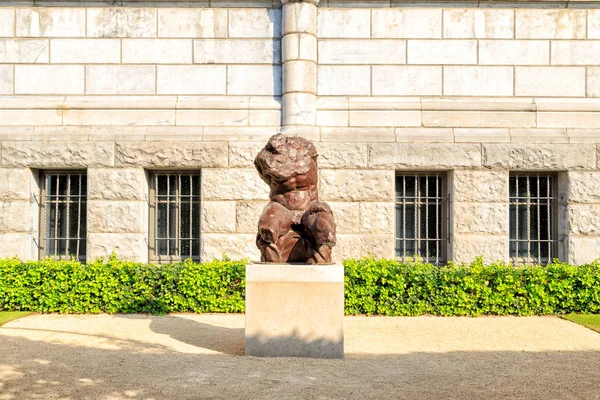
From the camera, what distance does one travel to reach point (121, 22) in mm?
10695

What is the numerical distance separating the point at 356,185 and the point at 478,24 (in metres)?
3.92

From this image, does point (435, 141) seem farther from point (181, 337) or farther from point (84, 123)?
point (84, 123)

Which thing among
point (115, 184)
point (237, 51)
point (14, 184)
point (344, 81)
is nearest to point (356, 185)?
point (344, 81)

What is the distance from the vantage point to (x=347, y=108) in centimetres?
1059

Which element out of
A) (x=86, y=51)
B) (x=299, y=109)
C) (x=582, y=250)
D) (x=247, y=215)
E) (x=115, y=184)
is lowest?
(x=582, y=250)

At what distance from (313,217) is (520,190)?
19.8 ft

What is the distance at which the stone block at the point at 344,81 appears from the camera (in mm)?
10672

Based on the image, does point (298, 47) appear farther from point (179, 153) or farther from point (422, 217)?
point (422, 217)

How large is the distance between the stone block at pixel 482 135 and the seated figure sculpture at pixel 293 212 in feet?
15.0

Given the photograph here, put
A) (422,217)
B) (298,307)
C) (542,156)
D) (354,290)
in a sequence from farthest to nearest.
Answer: (422,217) → (542,156) → (354,290) → (298,307)

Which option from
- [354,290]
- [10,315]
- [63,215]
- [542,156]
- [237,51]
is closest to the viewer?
[10,315]

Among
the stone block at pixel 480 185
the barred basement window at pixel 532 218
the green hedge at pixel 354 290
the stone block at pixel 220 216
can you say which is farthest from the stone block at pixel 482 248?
the stone block at pixel 220 216

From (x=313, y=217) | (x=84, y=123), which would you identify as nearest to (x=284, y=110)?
(x=84, y=123)

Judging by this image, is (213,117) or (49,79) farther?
(49,79)
